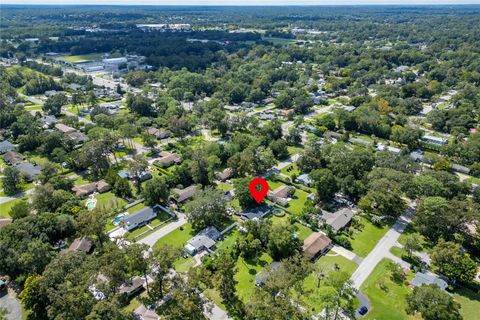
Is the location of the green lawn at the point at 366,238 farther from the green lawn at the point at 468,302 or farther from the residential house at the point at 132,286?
the residential house at the point at 132,286

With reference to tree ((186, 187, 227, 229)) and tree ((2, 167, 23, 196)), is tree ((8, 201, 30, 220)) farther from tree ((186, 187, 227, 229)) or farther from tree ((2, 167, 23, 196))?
tree ((186, 187, 227, 229))

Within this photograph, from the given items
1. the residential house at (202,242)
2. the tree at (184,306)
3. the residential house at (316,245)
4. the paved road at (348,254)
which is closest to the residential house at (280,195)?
the residential house at (316,245)

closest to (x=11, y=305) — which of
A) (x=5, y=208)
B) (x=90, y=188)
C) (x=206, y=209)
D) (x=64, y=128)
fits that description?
(x=5, y=208)

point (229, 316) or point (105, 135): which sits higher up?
point (105, 135)

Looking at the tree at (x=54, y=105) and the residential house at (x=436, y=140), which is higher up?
the tree at (x=54, y=105)

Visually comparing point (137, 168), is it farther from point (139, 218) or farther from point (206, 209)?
point (206, 209)

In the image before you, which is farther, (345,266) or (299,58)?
(299,58)

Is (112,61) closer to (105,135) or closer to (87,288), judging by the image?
(105,135)

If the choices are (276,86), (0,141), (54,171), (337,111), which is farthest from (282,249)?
(276,86)
